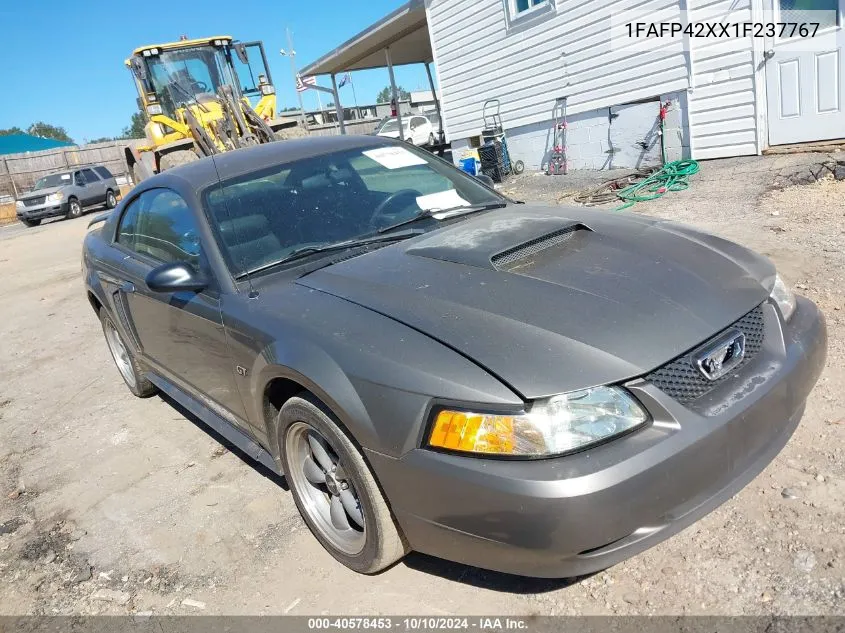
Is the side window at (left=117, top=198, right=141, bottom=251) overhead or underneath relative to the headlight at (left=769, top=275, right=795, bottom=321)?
overhead

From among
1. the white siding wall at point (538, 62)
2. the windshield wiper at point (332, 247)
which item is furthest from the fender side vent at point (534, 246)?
the white siding wall at point (538, 62)

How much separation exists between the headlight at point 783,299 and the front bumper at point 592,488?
0.45 m

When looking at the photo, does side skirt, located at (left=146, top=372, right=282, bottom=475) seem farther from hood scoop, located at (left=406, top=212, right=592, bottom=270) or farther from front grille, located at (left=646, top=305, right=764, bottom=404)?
front grille, located at (left=646, top=305, right=764, bottom=404)

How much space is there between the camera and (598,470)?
72.3 inches

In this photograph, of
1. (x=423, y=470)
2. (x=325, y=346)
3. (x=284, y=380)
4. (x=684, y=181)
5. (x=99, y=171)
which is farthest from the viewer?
(x=99, y=171)

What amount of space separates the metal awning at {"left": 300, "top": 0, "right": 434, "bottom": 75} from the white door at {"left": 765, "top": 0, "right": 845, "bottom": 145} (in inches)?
329

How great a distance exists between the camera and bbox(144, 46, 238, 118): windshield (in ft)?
43.7

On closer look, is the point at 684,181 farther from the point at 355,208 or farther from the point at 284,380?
the point at 284,380

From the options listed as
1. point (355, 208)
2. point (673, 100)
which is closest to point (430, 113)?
point (673, 100)

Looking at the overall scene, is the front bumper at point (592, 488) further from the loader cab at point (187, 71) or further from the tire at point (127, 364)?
the loader cab at point (187, 71)

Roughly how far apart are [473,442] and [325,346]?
0.68m

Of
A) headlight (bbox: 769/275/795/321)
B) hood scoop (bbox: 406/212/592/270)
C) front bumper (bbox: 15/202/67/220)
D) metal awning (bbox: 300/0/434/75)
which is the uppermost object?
metal awning (bbox: 300/0/434/75)

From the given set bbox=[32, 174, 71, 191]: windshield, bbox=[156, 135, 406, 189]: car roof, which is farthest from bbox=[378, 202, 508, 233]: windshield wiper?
bbox=[32, 174, 71, 191]: windshield

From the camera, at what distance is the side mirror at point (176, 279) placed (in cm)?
282
